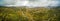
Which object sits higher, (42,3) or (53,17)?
(42,3)

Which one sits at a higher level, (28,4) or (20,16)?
(28,4)

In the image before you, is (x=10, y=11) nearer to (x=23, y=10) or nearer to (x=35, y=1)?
(x=23, y=10)

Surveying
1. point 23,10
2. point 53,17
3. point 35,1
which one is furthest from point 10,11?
point 53,17

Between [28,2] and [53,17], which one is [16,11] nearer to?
[28,2]

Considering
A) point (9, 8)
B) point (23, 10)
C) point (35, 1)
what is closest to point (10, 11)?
point (9, 8)

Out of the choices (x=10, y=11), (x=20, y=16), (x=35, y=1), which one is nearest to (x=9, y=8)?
(x=10, y=11)
